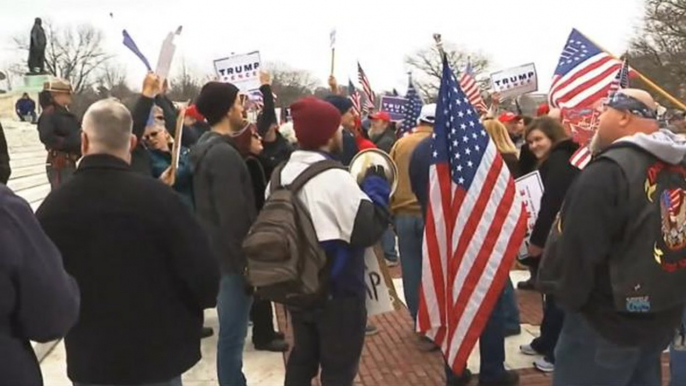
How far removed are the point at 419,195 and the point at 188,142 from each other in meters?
2.46

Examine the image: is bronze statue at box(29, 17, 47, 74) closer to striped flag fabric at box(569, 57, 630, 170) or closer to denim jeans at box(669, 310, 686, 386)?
striped flag fabric at box(569, 57, 630, 170)

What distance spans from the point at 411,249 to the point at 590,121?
179 centimetres

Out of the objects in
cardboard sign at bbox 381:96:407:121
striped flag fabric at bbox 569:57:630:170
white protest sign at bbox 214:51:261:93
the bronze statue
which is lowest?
cardboard sign at bbox 381:96:407:121

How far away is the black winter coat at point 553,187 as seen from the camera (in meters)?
4.59

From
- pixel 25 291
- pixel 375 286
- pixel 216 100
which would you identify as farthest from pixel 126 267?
pixel 216 100

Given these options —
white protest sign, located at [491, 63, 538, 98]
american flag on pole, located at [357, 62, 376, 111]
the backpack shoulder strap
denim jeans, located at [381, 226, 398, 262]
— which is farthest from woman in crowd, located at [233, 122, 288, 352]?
american flag on pole, located at [357, 62, 376, 111]

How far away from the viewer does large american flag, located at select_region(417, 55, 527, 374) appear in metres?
4.13

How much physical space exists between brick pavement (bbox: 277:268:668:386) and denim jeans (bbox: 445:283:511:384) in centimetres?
17

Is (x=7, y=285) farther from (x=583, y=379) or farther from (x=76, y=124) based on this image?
(x=76, y=124)

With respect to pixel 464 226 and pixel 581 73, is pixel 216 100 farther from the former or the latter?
pixel 581 73

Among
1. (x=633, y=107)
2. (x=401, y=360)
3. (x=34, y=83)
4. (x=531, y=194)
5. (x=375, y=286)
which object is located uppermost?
(x=34, y=83)

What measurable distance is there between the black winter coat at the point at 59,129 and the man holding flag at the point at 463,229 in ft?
14.3

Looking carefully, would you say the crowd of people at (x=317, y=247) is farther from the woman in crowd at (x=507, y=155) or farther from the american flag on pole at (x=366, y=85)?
the american flag on pole at (x=366, y=85)

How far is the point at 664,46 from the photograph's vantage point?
43.4 m
